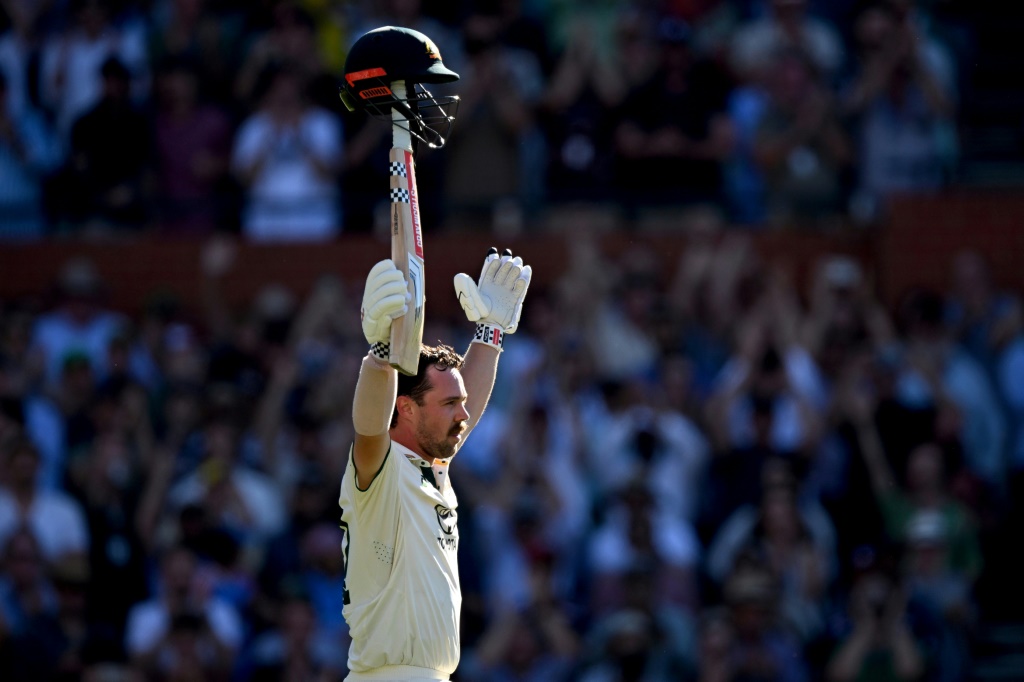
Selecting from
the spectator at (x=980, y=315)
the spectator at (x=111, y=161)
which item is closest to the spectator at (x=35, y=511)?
the spectator at (x=111, y=161)

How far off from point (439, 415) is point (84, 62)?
7.86 meters

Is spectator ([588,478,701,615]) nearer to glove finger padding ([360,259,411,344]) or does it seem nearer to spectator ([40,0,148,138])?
glove finger padding ([360,259,411,344])

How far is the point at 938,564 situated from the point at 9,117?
24.8 ft

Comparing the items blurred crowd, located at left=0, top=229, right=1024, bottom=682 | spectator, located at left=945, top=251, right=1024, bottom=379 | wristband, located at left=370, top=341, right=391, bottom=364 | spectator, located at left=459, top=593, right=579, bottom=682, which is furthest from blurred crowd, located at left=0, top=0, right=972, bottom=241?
wristband, located at left=370, top=341, right=391, bottom=364

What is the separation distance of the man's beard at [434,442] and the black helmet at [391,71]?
3.51ft

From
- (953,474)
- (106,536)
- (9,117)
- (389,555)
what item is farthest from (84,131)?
(389,555)

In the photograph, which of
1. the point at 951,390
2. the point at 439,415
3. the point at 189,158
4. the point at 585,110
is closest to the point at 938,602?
the point at 951,390

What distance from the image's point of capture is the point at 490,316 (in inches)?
274

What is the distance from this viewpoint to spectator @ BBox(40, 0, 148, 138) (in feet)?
43.0

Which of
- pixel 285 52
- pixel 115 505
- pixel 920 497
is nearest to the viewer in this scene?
pixel 920 497

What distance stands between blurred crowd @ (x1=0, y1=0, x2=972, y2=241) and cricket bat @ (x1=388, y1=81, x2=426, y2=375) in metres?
6.36

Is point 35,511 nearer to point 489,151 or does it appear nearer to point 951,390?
point 489,151

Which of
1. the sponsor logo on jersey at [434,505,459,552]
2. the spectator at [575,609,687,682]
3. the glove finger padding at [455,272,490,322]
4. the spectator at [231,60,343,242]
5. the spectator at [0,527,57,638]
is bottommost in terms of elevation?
the spectator at [575,609,687,682]

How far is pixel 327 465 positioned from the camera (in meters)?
10.9
